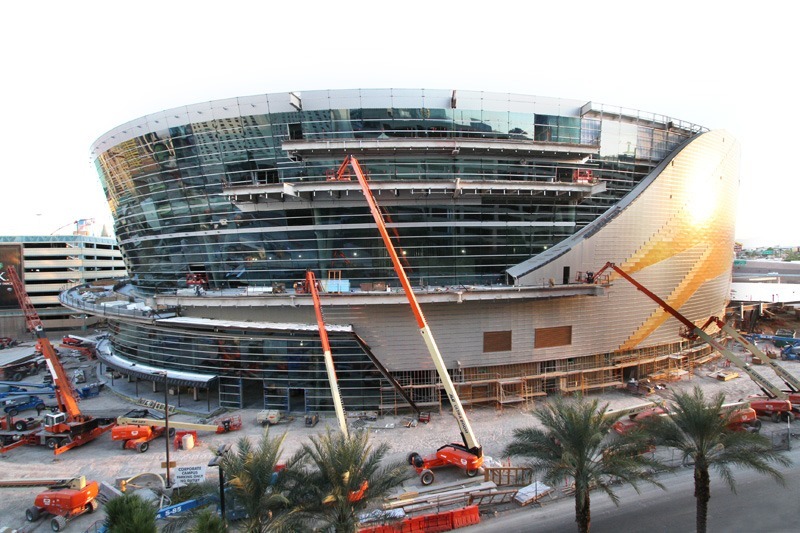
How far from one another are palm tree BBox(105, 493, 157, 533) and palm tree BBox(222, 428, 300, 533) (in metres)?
2.03

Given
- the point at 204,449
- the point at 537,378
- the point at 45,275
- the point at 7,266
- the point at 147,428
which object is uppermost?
the point at 7,266

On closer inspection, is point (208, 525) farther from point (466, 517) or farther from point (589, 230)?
point (589, 230)

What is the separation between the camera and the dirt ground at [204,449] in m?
18.2

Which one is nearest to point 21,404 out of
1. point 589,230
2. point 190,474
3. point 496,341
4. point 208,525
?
point 190,474

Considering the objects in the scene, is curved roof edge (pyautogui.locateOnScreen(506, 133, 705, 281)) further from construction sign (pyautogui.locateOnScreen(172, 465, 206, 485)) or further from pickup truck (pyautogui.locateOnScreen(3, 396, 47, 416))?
pickup truck (pyautogui.locateOnScreen(3, 396, 47, 416))

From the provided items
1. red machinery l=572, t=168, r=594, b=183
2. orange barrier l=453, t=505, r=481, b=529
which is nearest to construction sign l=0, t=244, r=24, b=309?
orange barrier l=453, t=505, r=481, b=529

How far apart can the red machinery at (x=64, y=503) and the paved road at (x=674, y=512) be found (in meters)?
16.0

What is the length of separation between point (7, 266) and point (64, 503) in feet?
210

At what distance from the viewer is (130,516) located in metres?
10.4

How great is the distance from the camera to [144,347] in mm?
32000

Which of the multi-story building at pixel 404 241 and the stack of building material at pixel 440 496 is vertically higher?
the multi-story building at pixel 404 241

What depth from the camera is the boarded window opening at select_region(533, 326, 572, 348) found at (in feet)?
93.8

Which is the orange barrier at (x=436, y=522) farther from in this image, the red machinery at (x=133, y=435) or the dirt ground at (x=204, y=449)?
the red machinery at (x=133, y=435)

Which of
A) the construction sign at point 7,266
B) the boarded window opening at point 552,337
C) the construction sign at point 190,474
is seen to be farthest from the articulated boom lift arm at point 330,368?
the construction sign at point 7,266
